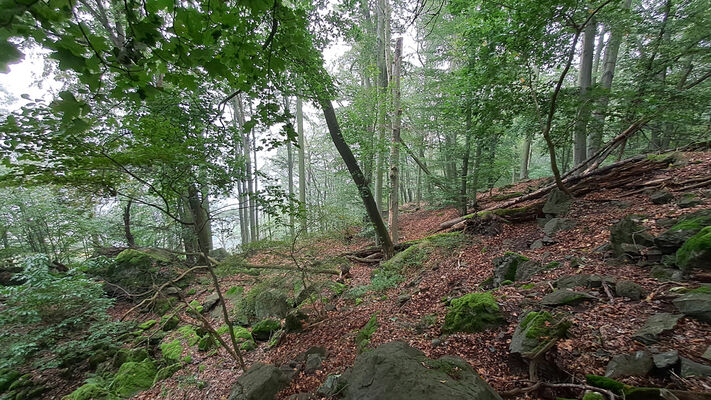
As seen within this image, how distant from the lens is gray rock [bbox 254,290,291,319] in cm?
578

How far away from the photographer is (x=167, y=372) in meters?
4.60

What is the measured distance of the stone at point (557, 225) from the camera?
490 centimetres

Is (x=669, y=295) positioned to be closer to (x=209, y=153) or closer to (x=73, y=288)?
(x=209, y=153)

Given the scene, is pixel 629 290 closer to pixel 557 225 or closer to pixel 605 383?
pixel 605 383

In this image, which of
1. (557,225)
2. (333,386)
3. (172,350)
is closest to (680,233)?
(557,225)

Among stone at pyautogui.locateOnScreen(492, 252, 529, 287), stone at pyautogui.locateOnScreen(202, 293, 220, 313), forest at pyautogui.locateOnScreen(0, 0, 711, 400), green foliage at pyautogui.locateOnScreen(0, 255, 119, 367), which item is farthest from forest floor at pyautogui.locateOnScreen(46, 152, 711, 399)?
green foliage at pyautogui.locateOnScreen(0, 255, 119, 367)

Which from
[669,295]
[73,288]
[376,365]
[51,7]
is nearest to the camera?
[51,7]

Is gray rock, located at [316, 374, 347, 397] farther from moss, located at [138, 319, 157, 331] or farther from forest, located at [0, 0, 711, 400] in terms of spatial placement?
moss, located at [138, 319, 157, 331]

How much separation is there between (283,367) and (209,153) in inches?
125

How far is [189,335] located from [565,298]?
23.7ft

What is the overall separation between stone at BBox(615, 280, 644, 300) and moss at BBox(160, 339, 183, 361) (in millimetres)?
7217

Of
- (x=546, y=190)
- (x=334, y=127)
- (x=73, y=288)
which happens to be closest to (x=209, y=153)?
(x=334, y=127)

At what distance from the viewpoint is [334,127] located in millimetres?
6676

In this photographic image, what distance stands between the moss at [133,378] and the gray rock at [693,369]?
22.3 ft
